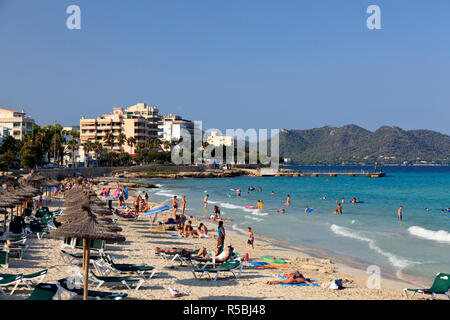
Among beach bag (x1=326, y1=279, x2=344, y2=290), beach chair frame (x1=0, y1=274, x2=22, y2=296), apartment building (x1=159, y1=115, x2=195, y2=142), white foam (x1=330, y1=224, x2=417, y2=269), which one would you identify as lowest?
white foam (x1=330, y1=224, x2=417, y2=269)

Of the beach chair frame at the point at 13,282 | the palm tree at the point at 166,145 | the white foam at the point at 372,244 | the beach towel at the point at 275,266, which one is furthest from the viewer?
the palm tree at the point at 166,145

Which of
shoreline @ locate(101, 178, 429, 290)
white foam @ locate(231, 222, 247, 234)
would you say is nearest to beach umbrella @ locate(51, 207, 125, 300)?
shoreline @ locate(101, 178, 429, 290)

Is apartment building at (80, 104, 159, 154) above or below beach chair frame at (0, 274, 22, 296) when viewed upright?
above

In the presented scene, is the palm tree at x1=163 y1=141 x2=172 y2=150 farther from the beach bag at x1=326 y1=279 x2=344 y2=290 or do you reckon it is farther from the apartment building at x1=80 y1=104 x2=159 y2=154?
the beach bag at x1=326 y1=279 x2=344 y2=290

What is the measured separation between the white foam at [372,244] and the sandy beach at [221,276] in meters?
2.63

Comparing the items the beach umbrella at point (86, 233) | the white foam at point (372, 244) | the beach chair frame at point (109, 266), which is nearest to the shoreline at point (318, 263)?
the white foam at point (372, 244)

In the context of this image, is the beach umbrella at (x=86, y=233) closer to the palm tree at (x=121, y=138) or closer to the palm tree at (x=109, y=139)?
the palm tree at (x=121, y=138)

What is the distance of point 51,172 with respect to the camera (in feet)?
204

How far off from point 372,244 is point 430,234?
5857 mm

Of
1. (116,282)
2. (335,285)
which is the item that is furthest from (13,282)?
(335,285)

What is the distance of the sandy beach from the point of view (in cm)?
1023

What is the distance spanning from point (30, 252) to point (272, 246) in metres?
10.5

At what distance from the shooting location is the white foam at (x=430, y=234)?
75.5 ft

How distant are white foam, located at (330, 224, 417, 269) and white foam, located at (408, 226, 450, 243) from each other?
3675 mm
